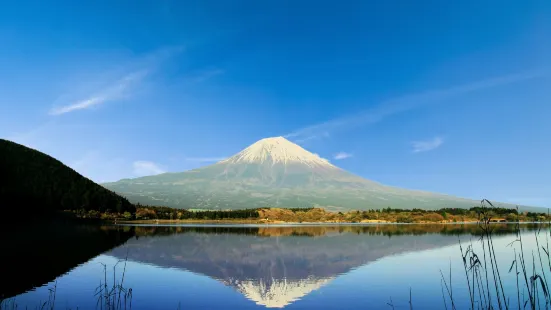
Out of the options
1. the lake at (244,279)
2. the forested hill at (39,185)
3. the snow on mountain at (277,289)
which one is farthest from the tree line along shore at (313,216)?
the snow on mountain at (277,289)

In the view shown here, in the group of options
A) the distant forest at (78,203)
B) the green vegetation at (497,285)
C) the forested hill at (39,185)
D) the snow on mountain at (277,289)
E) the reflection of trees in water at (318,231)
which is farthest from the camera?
the distant forest at (78,203)

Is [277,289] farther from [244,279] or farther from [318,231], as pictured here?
[318,231]

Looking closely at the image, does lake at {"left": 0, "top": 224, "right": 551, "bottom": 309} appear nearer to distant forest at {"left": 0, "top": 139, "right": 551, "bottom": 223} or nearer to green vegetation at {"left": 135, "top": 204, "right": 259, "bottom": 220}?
distant forest at {"left": 0, "top": 139, "right": 551, "bottom": 223}

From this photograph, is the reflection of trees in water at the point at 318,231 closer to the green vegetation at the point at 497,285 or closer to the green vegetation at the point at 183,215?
the green vegetation at the point at 497,285

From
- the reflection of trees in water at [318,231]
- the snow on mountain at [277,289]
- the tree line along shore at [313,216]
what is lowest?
the snow on mountain at [277,289]

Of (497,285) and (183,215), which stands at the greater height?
(183,215)

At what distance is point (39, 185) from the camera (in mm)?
119688

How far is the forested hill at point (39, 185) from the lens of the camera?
106375 millimetres

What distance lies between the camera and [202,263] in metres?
37.9

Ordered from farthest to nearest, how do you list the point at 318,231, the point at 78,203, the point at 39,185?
the point at 78,203, the point at 39,185, the point at 318,231

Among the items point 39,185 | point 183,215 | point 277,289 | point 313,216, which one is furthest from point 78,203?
point 277,289

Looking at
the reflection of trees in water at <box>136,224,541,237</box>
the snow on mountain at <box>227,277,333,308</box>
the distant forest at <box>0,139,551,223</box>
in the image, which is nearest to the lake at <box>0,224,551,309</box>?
the snow on mountain at <box>227,277,333,308</box>

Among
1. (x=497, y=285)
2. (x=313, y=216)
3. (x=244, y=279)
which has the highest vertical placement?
(x=313, y=216)

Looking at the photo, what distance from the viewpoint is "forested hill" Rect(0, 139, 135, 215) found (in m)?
106
